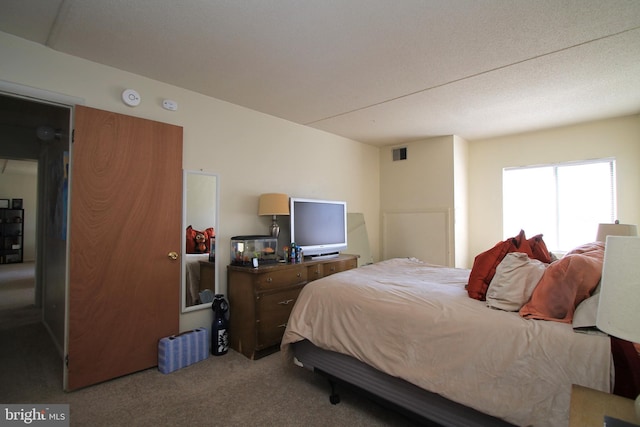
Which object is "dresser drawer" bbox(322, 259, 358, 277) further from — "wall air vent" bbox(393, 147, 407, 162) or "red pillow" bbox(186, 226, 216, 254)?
"wall air vent" bbox(393, 147, 407, 162)

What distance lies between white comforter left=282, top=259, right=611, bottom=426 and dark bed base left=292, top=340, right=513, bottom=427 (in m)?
0.10

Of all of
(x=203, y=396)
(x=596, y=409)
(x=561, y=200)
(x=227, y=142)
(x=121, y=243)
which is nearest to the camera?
(x=596, y=409)

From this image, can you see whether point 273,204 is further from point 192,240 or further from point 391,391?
point 391,391

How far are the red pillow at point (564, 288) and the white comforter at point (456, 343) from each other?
0.09 m

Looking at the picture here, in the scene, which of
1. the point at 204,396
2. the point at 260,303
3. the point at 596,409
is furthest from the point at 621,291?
the point at 260,303

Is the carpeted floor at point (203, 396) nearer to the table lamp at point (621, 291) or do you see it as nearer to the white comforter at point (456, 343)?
the white comforter at point (456, 343)

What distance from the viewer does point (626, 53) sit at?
240 cm

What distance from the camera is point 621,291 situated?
0.79 meters

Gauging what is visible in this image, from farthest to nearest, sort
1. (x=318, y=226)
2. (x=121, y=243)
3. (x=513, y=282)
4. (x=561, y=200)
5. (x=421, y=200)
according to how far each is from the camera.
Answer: (x=421, y=200), (x=561, y=200), (x=318, y=226), (x=121, y=243), (x=513, y=282)

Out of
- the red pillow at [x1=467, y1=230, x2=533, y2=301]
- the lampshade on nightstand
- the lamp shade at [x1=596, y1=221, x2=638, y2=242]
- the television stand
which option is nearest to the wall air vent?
the television stand

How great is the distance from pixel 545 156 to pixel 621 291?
4.53m

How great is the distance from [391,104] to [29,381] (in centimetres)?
415

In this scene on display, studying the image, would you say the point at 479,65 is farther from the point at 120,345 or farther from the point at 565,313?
the point at 120,345

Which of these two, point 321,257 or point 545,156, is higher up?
point 545,156
